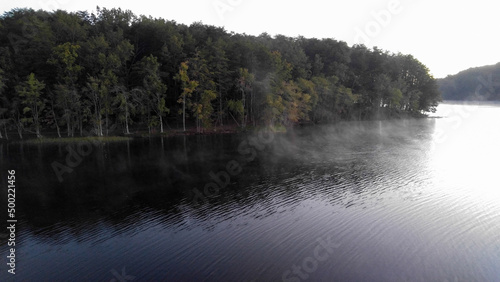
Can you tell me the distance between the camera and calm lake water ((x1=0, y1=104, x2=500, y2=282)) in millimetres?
12614

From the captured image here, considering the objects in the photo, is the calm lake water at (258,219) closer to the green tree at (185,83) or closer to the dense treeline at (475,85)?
the green tree at (185,83)

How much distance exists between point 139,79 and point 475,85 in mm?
148598

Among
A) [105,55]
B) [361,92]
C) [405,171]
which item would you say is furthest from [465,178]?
[361,92]

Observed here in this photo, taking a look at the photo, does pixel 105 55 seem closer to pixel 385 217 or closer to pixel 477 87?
pixel 385 217

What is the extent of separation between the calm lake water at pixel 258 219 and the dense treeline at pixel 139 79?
750 inches

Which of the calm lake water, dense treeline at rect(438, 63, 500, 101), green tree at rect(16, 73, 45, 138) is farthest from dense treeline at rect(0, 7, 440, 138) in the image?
dense treeline at rect(438, 63, 500, 101)

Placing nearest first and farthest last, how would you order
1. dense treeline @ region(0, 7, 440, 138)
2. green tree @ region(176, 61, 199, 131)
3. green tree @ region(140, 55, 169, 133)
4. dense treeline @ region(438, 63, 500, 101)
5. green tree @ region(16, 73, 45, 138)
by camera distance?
green tree @ region(16, 73, 45, 138)
dense treeline @ region(0, 7, 440, 138)
green tree @ region(140, 55, 169, 133)
green tree @ region(176, 61, 199, 131)
dense treeline @ region(438, 63, 500, 101)

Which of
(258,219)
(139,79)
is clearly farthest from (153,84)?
(258,219)

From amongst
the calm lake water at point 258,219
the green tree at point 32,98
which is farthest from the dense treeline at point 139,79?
the calm lake water at point 258,219

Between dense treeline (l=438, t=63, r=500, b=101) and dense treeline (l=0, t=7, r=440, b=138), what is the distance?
8864cm

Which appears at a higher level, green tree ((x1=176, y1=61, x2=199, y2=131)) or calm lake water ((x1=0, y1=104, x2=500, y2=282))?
green tree ((x1=176, y1=61, x2=199, y2=131))

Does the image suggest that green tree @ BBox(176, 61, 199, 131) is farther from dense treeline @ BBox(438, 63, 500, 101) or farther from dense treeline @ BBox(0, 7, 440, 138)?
dense treeline @ BBox(438, 63, 500, 101)

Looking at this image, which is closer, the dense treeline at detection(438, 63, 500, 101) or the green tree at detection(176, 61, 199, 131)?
the green tree at detection(176, 61, 199, 131)

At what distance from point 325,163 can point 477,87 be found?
148416 millimetres
